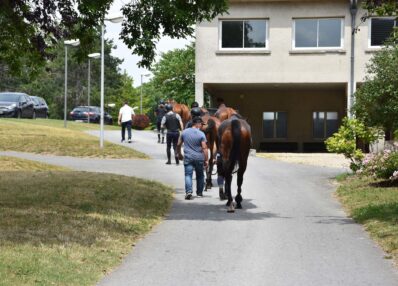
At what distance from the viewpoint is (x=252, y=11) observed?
31.7 meters

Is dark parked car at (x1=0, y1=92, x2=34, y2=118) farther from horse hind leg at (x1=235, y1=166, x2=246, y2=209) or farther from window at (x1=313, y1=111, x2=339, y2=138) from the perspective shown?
horse hind leg at (x1=235, y1=166, x2=246, y2=209)

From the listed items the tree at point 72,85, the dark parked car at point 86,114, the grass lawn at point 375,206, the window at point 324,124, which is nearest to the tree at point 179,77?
the dark parked car at point 86,114

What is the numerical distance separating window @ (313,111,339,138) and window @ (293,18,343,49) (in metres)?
7.15

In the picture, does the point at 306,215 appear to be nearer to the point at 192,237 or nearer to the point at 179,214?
the point at 179,214

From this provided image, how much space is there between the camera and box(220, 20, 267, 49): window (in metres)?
31.7

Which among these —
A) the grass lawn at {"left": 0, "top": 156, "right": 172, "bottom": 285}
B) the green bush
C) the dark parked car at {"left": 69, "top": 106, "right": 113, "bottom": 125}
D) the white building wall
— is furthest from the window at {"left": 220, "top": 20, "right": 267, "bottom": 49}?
the dark parked car at {"left": 69, "top": 106, "right": 113, "bottom": 125}

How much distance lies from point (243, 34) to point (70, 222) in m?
21.7

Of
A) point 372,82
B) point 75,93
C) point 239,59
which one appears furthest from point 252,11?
point 75,93

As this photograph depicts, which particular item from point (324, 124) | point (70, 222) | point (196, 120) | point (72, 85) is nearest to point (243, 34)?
point (324, 124)

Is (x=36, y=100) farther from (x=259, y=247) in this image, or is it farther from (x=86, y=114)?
(x=259, y=247)

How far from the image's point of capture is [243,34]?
104 feet

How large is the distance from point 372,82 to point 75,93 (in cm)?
8460

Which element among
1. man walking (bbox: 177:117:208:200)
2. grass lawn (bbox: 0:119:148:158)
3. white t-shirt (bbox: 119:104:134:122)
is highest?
white t-shirt (bbox: 119:104:134:122)

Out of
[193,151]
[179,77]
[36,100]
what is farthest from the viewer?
[179,77]
